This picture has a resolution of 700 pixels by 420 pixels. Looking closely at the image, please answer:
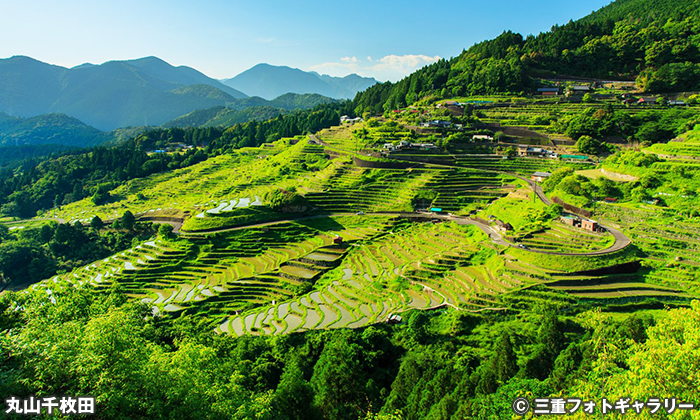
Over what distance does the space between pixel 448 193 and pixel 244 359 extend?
32012mm

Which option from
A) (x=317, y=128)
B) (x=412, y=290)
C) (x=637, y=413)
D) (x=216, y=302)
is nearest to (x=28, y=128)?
(x=317, y=128)

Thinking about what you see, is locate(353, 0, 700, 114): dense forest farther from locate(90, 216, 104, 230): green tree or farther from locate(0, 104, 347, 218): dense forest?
locate(90, 216, 104, 230): green tree

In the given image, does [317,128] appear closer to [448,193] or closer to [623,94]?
[448,193]

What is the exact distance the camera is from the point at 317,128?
298 ft

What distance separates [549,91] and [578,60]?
16.0 metres

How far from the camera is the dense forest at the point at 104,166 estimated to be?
75.4m

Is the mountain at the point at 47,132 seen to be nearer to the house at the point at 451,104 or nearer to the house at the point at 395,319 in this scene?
the house at the point at 451,104

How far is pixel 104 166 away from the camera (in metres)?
87.3

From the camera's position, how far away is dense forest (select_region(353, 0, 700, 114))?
225 feet

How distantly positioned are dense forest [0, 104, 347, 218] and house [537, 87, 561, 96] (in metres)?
47.8

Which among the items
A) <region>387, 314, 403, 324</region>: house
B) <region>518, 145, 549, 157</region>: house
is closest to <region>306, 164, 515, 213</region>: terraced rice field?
<region>518, 145, 549, 157</region>: house

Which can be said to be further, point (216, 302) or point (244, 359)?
point (216, 302)
